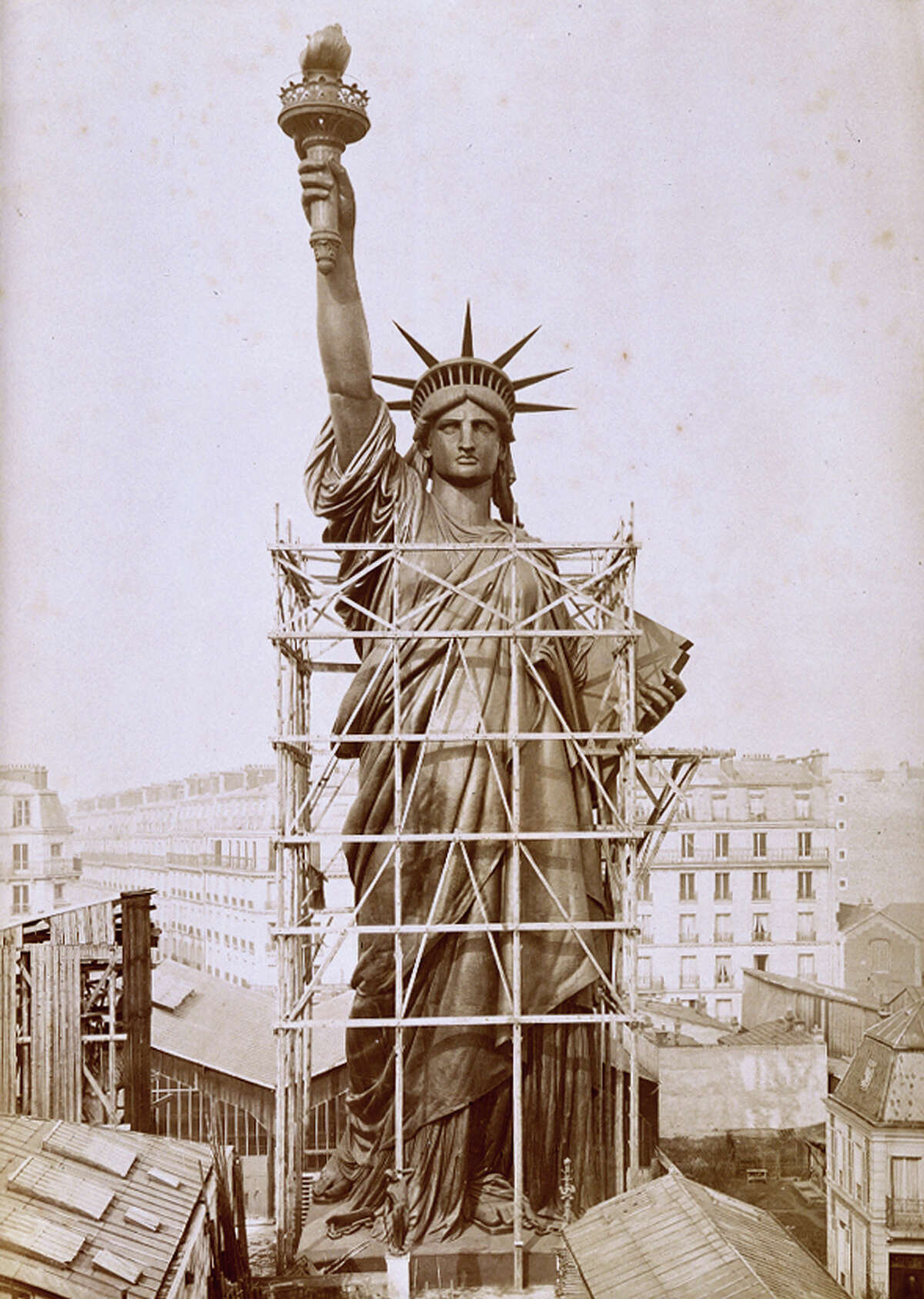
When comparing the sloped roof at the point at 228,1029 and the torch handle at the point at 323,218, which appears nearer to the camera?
the torch handle at the point at 323,218

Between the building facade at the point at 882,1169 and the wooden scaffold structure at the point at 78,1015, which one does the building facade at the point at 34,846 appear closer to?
the wooden scaffold structure at the point at 78,1015

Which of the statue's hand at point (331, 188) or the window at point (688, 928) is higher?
the statue's hand at point (331, 188)

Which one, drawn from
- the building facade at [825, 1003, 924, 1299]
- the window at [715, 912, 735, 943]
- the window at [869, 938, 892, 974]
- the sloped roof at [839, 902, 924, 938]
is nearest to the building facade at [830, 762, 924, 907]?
the sloped roof at [839, 902, 924, 938]

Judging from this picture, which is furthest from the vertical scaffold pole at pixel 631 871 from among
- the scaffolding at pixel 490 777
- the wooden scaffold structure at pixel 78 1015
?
the wooden scaffold structure at pixel 78 1015

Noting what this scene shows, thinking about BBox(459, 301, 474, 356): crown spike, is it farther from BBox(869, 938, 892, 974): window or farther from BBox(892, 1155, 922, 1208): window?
BBox(869, 938, 892, 974): window

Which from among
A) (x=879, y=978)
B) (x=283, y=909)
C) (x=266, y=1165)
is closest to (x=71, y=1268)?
(x=283, y=909)

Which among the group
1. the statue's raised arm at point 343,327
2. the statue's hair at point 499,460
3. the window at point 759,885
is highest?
the statue's raised arm at point 343,327
